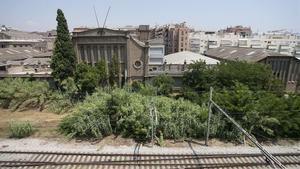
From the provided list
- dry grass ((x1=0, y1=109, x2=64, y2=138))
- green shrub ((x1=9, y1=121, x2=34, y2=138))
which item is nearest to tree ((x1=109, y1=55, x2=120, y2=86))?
dry grass ((x1=0, y1=109, x2=64, y2=138))

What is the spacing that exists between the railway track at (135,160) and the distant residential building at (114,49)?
64.6 feet

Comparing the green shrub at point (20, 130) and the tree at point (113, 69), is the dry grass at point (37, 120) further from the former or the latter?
the tree at point (113, 69)

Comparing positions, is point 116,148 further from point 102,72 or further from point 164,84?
point 102,72

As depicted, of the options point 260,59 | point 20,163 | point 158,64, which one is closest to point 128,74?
point 158,64

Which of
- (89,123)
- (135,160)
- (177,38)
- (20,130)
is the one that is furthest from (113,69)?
(177,38)

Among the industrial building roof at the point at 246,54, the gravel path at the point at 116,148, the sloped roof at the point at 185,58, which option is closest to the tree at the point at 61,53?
the gravel path at the point at 116,148

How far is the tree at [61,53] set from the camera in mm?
27031

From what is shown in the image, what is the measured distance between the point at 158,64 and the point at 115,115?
2087 cm

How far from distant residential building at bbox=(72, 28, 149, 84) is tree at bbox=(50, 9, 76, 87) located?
9.91 feet

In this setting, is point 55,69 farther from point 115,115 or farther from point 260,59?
point 260,59

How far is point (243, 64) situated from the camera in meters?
25.7

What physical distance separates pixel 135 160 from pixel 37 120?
11.3 m

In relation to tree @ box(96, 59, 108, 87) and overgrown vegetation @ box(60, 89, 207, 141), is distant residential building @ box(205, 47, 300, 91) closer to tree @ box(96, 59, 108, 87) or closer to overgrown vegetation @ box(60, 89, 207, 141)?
tree @ box(96, 59, 108, 87)

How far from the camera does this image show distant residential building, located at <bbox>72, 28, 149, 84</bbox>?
30.0 metres
